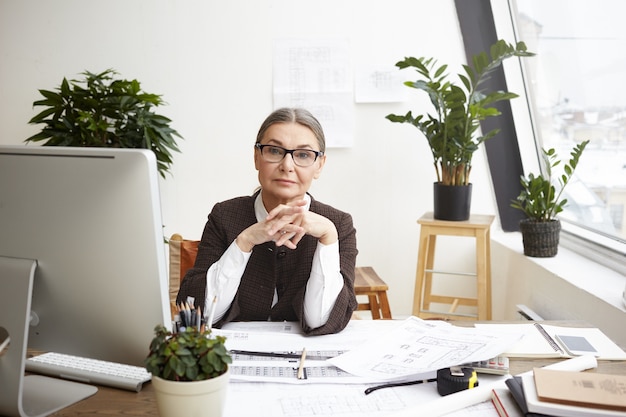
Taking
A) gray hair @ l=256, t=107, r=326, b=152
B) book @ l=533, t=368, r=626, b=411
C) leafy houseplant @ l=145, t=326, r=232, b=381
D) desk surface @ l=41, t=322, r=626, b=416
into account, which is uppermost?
gray hair @ l=256, t=107, r=326, b=152

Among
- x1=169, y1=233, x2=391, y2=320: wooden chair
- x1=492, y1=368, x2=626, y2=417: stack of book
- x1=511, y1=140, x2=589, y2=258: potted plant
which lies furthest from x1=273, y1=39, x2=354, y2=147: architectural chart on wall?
x1=492, y1=368, x2=626, y2=417: stack of book

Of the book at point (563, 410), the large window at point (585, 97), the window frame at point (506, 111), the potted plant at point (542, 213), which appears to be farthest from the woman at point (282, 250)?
the window frame at point (506, 111)

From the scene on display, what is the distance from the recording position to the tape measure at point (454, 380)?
1.27 metres

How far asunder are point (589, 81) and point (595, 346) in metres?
2.01

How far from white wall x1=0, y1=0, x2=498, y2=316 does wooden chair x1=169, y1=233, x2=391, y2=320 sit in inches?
30.9

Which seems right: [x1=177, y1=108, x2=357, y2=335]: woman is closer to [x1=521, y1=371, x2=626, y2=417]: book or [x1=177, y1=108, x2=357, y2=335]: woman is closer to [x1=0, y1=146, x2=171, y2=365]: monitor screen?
[x1=0, y1=146, x2=171, y2=365]: monitor screen

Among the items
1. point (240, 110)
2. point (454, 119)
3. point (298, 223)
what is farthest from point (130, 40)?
point (298, 223)

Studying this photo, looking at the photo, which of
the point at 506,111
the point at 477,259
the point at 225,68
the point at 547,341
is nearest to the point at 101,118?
the point at 225,68

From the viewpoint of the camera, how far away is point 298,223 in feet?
5.65

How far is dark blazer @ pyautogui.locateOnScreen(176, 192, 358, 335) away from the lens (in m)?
1.82

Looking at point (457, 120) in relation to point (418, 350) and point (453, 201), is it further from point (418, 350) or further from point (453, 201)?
point (418, 350)

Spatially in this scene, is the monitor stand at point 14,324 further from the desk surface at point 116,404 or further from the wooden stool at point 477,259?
the wooden stool at point 477,259

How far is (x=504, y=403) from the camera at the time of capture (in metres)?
1.20

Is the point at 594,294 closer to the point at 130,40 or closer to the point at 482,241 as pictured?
the point at 482,241
